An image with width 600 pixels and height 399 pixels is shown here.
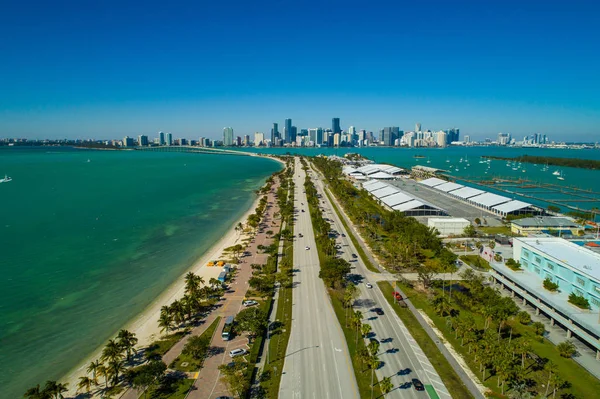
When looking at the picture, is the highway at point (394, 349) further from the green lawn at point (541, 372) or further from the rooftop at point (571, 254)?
the rooftop at point (571, 254)

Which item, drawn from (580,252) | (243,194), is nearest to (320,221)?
(580,252)

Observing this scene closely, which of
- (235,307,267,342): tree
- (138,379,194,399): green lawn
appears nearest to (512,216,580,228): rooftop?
(235,307,267,342): tree

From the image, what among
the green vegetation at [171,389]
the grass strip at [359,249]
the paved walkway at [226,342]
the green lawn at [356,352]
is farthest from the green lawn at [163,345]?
the grass strip at [359,249]

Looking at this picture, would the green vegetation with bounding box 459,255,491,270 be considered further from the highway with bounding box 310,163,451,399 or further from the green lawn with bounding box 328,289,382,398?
the green lawn with bounding box 328,289,382,398

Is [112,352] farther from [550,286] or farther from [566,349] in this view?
[550,286]

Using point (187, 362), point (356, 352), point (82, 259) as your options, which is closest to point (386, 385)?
point (356, 352)

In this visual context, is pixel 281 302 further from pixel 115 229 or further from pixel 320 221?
pixel 115 229
